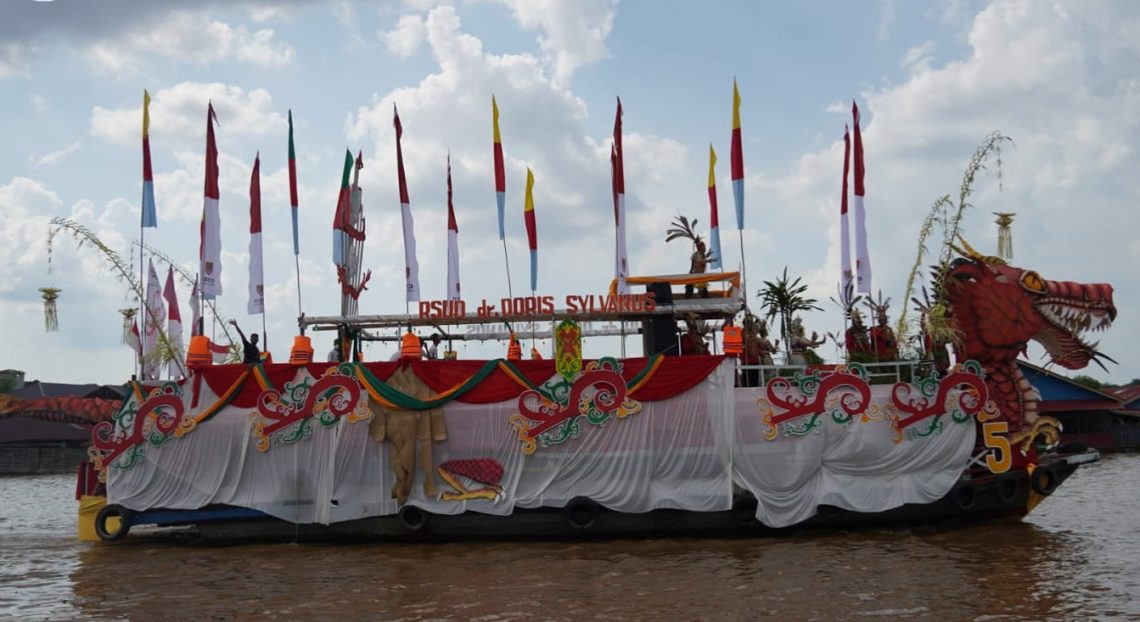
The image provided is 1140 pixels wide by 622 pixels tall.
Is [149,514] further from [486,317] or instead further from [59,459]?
[59,459]

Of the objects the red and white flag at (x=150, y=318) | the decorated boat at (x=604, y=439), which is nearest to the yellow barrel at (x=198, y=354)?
the decorated boat at (x=604, y=439)

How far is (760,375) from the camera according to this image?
1550 centimetres

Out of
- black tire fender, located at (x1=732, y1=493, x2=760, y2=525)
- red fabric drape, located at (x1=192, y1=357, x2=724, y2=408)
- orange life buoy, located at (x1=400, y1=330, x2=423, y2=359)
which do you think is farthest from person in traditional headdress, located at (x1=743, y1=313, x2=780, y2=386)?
orange life buoy, located at (x1=400, y1=330, x2=423, y2=359)

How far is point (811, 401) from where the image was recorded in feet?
49.8

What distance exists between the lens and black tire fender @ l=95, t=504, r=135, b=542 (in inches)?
623

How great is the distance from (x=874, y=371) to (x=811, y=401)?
1.58 m

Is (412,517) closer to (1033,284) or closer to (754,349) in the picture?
(754,349)

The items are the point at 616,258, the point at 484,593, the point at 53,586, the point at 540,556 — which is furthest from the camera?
the point at 616,258

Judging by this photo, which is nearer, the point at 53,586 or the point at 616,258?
the point at 53,586

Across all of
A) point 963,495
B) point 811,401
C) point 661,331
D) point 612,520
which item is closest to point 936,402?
point 963,495

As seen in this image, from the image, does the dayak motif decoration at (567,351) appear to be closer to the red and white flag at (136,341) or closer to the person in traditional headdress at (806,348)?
the person in traditional headdress at (806,348)

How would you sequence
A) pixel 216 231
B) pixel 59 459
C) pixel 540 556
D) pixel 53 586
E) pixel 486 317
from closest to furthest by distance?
pixel 53 586 < pixel 540 556 < pixel 486 317 < pixel 216 231 < pixel 59 459

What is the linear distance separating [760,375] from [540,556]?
4.64m

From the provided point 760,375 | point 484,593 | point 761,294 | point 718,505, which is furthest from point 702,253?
point 484,593
